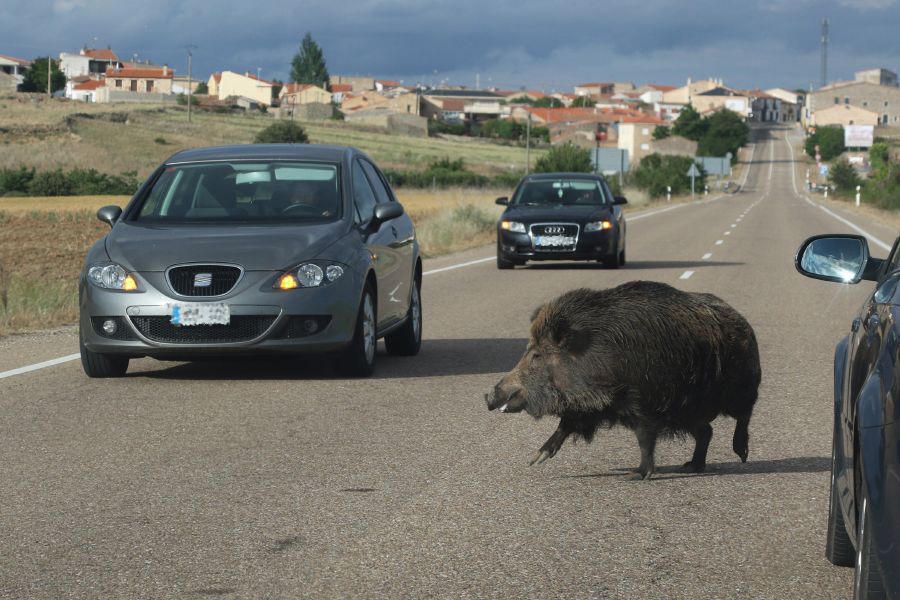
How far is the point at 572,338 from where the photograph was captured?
6.26 meters

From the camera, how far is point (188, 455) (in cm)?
738

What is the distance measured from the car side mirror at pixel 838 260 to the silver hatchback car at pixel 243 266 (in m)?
4.97

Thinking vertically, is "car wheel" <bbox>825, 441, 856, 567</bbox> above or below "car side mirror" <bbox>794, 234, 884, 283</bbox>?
below

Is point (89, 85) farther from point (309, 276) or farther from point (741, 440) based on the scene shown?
point (741, 440)

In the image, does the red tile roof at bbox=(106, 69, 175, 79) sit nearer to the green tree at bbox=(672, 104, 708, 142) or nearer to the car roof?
the green tree at bbox=(672, 104, 708, 142)

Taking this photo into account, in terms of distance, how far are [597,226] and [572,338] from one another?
54.6ft

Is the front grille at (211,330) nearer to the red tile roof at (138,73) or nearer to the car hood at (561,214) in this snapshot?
the car hood at (561,214)

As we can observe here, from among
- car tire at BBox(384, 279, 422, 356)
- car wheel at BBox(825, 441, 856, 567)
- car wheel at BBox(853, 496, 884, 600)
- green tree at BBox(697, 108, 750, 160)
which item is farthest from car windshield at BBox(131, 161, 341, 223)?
green tree at BBox(697, 108, 750, 160)

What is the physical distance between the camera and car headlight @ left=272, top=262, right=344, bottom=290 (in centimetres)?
975


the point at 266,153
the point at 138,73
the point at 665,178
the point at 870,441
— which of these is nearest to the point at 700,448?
the point at 870,441

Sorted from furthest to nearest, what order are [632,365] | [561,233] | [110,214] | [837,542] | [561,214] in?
[561,214] < [561,233] < [110,214] < [632,365] < [837,542]

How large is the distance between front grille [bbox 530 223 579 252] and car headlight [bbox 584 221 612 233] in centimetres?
17

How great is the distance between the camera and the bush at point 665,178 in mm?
95519

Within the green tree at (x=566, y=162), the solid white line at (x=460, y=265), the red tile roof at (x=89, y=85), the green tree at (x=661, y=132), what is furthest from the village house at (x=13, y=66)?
the solid white line at (x=460, y=265)
